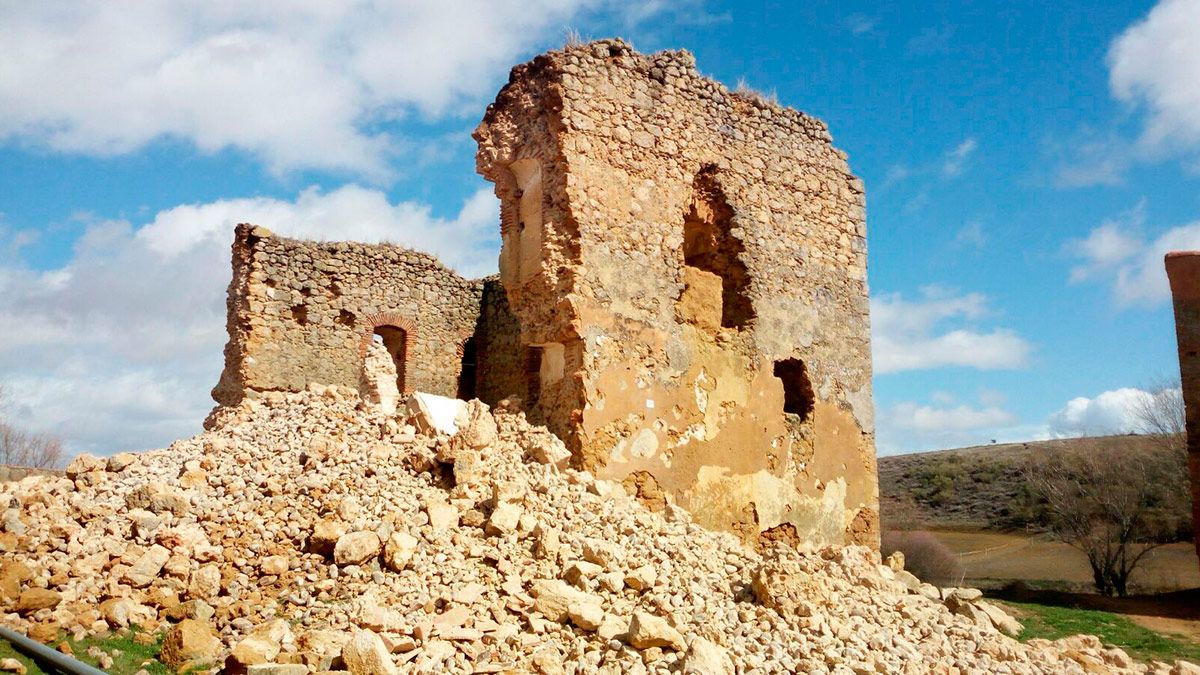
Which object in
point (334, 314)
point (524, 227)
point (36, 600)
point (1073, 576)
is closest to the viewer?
point (36, 600)

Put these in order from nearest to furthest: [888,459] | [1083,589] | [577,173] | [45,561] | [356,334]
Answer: [45,561] < [577,173] < [356,334] < [1083,589] < [888,459]

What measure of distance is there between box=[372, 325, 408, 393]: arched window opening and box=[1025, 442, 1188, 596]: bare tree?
44.1 feet

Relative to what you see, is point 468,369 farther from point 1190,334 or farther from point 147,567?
point 1190,334

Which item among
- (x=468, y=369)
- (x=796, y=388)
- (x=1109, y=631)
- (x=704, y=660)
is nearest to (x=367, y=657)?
(x=704, y=660)

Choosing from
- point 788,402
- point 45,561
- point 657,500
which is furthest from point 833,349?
point 45,561

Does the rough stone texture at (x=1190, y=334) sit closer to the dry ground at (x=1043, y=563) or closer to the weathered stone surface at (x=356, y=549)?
the dry ground at (x=1043, y=563)

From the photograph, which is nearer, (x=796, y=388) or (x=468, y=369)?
(x=796, y=388)

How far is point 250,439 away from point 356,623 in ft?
9.04

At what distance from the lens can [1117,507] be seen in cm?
1841

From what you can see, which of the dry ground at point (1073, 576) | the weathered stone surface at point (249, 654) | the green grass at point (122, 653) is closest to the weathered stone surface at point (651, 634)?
the weathered stone surface at point (249, 654)

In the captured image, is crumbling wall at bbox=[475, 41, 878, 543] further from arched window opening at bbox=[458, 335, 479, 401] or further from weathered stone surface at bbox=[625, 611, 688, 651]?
arched window opening at bbox=[458, 335, 479, 401]

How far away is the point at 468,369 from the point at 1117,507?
1341 centimetres

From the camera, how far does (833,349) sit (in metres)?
10.1

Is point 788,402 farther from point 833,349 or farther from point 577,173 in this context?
point 577,173
